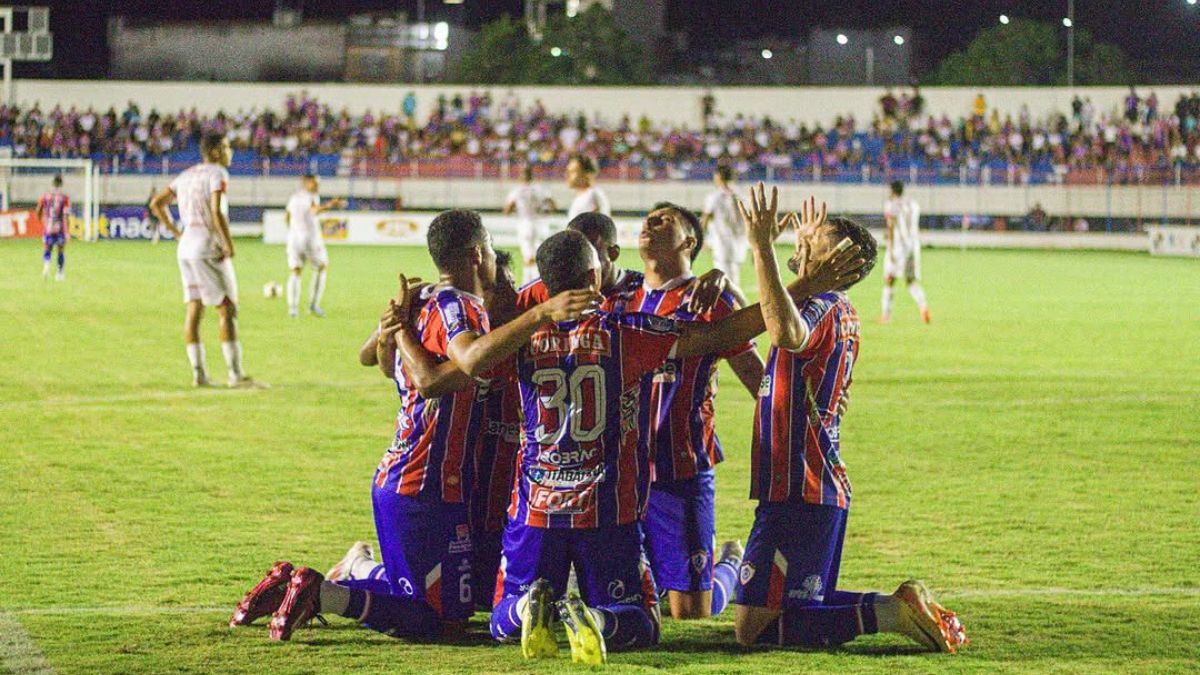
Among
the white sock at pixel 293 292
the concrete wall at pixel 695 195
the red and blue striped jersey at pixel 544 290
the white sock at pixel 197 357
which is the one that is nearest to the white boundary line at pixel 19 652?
the red and blue striped jersey at pixel 544 290

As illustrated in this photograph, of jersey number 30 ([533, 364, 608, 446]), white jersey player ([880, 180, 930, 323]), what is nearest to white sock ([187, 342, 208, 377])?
jersey number 30 ([533, 364, 608, 446])

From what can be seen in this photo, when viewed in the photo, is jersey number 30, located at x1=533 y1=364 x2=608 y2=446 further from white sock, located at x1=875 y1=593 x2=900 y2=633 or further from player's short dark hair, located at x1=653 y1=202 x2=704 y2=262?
white sock, located at x1=875 y1=593 x2=900 y2=633

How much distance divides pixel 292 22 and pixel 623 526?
7026 centimetres

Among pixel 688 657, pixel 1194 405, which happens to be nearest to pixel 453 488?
pixel 688 657

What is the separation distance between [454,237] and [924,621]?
2.34 metres

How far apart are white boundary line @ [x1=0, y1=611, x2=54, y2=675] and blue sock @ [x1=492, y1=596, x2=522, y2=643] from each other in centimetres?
164

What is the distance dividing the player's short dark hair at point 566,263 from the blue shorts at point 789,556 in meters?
1.17

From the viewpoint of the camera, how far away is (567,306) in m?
5.65

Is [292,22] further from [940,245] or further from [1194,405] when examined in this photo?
[1194,405]

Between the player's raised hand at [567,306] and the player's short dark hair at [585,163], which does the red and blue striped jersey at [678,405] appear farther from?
the player's short dark hair at [585,163]

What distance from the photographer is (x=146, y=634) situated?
21.1ft

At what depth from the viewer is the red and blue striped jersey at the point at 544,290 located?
23.1ft

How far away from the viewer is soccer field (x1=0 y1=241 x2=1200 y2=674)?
627cm

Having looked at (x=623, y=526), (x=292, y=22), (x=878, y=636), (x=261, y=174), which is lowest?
(x=878, y=636)
